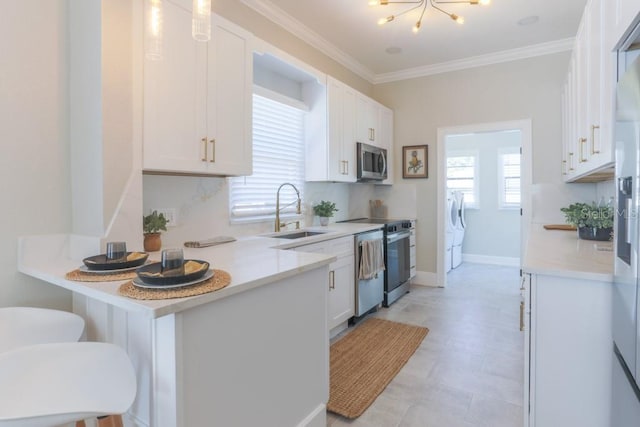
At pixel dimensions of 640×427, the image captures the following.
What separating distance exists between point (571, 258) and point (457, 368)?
A: 3.89 ft

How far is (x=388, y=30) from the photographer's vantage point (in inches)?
140

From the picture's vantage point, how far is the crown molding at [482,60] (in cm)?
388

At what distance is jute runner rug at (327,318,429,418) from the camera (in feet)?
7.04

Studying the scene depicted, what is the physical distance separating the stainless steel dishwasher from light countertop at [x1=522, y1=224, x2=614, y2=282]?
4.59ft

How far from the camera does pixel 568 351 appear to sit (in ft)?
4.80

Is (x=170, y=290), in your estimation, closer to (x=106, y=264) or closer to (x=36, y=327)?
(x=106, y=264)

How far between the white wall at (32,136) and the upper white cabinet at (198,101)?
39cm

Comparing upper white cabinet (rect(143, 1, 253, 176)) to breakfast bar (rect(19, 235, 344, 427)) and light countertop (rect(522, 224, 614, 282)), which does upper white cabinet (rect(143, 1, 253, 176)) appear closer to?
breakfast bar (rect(19, 235, 344, 427))

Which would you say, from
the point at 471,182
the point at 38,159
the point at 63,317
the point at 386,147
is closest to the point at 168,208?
the point at 38,159

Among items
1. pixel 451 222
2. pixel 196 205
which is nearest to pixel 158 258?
pixel 196 205

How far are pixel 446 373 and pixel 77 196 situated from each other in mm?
2451

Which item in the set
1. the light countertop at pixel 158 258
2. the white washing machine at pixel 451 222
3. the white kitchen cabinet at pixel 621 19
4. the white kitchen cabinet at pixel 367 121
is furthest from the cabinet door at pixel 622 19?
the white washing machine at pixel 451 222

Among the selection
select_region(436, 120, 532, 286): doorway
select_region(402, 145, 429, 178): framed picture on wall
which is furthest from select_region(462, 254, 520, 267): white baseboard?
select_region(402, 145, 429, 178): framed picture on wall

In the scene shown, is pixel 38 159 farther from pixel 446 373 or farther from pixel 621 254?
pixel 446 373
